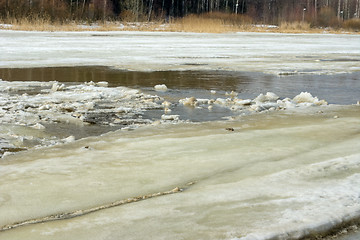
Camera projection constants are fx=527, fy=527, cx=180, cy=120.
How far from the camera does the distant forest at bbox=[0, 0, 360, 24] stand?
32.6 m

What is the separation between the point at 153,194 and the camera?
107 inches

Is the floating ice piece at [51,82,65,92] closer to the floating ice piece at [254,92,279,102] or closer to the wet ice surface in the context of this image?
the wet ice surface

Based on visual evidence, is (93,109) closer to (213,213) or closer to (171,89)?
(171,89)

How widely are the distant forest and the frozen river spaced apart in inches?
878

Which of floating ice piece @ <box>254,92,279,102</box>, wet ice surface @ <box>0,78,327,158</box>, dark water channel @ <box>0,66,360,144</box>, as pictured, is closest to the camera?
wet ice surface @ <box>0,78,327,158</box>

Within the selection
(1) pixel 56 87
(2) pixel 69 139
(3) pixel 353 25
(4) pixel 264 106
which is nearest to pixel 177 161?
(2) pixel 69 139

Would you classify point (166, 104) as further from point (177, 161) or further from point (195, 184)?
point (195, 184)

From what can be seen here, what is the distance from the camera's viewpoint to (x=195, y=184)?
290 cm

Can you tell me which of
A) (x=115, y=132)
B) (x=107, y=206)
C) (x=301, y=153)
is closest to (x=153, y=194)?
(x=107, y=206)

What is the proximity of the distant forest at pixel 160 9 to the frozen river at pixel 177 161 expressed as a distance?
878 inches

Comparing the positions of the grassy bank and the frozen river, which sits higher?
the grassy bank

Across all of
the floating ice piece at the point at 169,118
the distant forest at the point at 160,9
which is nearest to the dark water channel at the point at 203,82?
the floating ice piece at the point at 169,118

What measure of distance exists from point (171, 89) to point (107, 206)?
480cm

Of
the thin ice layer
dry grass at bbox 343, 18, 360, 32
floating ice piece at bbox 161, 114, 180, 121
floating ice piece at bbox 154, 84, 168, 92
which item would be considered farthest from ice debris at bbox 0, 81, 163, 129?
dry grass at bbox 343, 18, 360, 32
